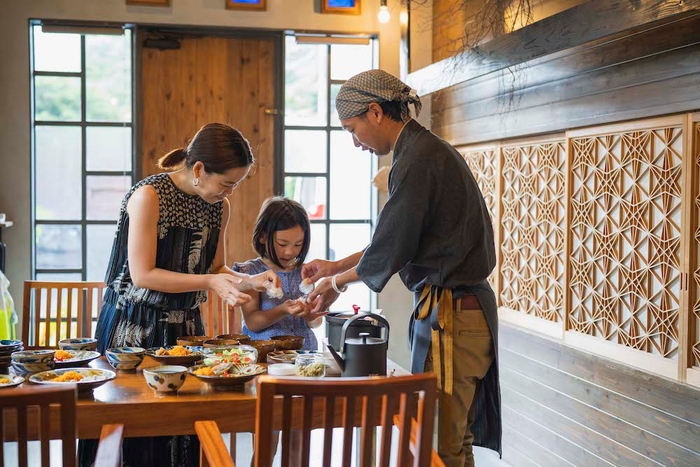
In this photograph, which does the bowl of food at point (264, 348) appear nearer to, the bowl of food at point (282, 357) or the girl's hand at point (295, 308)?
the bowl of food at point (282, 357)

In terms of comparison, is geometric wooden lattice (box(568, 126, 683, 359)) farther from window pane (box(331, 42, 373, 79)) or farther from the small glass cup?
window pane (box(331, 42, 373, 79))

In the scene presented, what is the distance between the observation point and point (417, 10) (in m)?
5.17

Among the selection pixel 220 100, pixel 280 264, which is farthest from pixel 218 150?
pixel 220 100

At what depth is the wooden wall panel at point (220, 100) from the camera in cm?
502

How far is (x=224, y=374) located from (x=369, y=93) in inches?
36.8

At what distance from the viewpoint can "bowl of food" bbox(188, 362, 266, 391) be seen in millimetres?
1984

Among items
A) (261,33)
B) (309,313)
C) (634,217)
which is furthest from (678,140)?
(261,33)

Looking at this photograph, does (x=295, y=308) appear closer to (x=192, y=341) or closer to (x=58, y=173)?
(x=192, y=341)

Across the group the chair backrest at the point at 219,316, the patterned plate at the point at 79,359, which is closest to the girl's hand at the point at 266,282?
the patterned plate at the point at 79,359

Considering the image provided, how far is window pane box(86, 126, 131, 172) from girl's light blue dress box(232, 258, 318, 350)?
7.48 ft

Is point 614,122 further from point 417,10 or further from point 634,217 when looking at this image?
point 417,10

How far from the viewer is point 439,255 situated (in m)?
2.23

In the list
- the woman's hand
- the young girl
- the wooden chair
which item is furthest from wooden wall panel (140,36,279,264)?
the wooden chair

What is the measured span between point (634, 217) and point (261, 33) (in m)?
3.05
